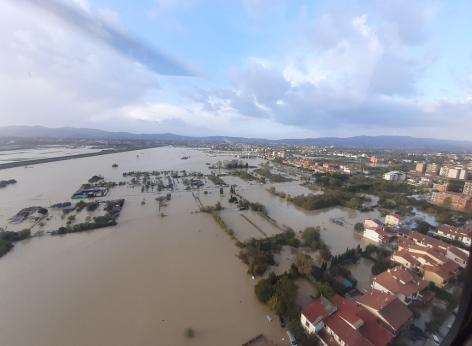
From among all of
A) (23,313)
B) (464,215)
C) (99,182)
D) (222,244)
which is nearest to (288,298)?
(222,244)

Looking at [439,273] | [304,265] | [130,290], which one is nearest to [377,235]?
[439,273]

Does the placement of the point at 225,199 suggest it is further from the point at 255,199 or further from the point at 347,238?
the point at 347,238

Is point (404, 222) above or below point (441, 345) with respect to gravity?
below

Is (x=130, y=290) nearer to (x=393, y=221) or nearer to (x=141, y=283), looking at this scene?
(x=141, y=283)

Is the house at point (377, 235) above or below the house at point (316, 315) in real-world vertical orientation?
below

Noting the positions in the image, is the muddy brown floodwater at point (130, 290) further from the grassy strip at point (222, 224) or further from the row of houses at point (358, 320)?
the row of houses at point (358, 320)

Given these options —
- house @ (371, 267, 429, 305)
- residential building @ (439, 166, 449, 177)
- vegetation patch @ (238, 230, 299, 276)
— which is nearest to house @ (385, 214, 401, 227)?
vegetation patch @ (238, 230, 299, 276)

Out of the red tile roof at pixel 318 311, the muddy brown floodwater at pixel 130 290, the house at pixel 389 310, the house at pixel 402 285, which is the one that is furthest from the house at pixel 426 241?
the muddy brown floodwater at pixel 130 290
